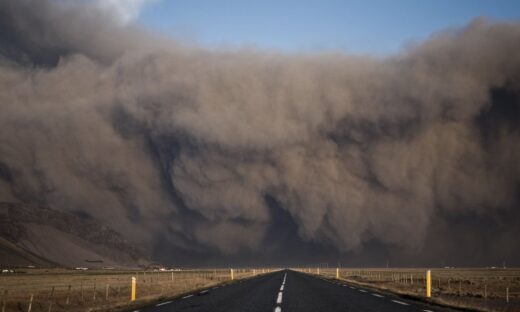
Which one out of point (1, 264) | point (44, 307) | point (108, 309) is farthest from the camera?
point (1, 264)

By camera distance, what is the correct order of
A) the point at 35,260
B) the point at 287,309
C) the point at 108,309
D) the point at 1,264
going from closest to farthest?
the point at 287,309
the point at 108,309
the point at 1,264
the point at 35,260

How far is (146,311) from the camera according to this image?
18.4 metres

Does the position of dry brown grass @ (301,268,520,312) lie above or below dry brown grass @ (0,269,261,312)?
above

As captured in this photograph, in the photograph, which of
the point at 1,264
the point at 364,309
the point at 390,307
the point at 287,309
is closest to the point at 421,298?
the point at 390,307

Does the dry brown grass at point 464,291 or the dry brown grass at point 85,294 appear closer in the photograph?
the dry brown grass at point 464,291

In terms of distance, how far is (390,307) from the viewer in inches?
717

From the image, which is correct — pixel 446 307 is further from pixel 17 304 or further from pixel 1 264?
pixel 1 264

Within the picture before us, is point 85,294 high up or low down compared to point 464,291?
down

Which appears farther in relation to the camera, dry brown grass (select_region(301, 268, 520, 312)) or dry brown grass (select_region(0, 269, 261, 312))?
dry brown grass (select_region(0, 269, 261, 312))

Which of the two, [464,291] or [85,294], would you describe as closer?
[85,294]

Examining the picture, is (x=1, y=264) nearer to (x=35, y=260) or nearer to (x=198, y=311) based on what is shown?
(x=35, y=260)

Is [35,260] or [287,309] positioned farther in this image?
[35,260]

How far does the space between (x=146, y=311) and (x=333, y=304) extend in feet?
23.3

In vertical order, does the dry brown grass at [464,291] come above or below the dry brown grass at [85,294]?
above
